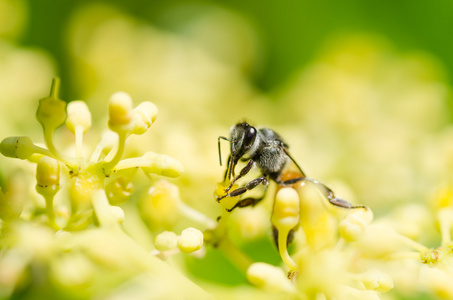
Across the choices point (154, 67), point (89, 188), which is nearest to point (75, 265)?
point (89, 188)

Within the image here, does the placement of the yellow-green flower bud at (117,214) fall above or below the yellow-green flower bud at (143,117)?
below

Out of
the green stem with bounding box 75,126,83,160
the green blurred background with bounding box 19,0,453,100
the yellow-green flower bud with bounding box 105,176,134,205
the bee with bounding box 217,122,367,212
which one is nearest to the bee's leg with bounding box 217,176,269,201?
the bee with bounding box 217,122,367,212

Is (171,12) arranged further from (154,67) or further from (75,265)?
(75,265)

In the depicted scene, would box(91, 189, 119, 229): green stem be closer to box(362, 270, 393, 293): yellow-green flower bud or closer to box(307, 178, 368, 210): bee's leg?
box(362, 270, 393, 293): yellow-green flower bud

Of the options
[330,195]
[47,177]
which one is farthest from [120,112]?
[330,195]

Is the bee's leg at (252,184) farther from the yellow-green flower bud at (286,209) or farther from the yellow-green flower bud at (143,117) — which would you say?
the yellow-green flower bud at (143,117)

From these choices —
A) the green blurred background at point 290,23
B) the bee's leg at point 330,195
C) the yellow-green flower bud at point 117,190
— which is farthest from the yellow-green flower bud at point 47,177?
the green blurred background at point 290,23

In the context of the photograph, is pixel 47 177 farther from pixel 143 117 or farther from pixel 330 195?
pixel 330 195
